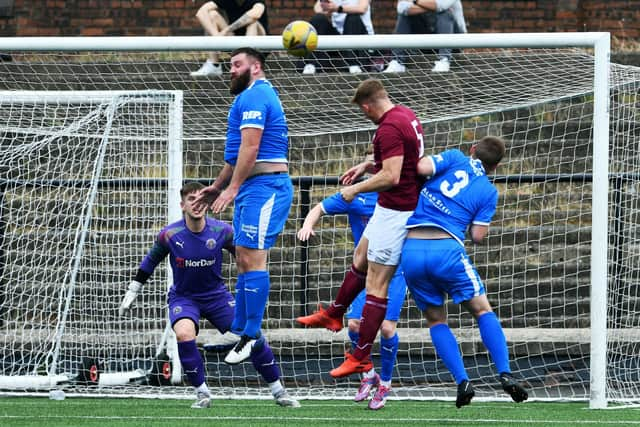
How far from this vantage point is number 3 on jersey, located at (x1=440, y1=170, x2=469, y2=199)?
8.88 m

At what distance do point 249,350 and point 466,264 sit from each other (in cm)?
171

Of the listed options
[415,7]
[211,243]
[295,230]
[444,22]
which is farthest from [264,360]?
[415,7]

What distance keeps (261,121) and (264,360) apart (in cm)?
177

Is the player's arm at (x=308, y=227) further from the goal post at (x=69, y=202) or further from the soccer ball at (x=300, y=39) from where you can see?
the goal post at (x=69, y=202)

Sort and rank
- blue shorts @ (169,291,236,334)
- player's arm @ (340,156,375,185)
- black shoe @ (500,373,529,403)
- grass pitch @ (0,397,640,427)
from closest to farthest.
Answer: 1. black shoe @ (500,373,529,403)
2. grass pitch @ (0,397,640,427)
3. player's arm @ (340,156,375,185)
4. blue shorts @ (169,291,236,334)

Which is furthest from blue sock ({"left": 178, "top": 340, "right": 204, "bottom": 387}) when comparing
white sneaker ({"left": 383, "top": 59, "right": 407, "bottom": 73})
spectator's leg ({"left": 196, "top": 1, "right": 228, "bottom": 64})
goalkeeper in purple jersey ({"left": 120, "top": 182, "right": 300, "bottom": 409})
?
spectator's leg ({"left": 196, "top": 1, "right": 228, "bottom": 64})

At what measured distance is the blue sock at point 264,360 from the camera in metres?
9.56

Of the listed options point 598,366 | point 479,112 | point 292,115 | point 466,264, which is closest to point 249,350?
point 466,264

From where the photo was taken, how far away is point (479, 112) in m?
11.7

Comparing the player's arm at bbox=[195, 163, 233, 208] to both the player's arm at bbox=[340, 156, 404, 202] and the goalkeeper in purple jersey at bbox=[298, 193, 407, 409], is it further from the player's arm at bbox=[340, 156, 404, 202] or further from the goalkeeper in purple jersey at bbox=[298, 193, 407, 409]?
the player's arm at bbox=[340, 156, 404, 202]

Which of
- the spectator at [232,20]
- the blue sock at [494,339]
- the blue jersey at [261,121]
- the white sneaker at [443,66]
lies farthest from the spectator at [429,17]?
the blue sock at [494,339]

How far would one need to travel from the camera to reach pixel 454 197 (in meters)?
8.88

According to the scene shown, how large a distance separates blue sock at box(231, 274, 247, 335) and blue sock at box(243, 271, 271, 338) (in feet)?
0.33

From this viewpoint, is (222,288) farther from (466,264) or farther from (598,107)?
(598,107)
